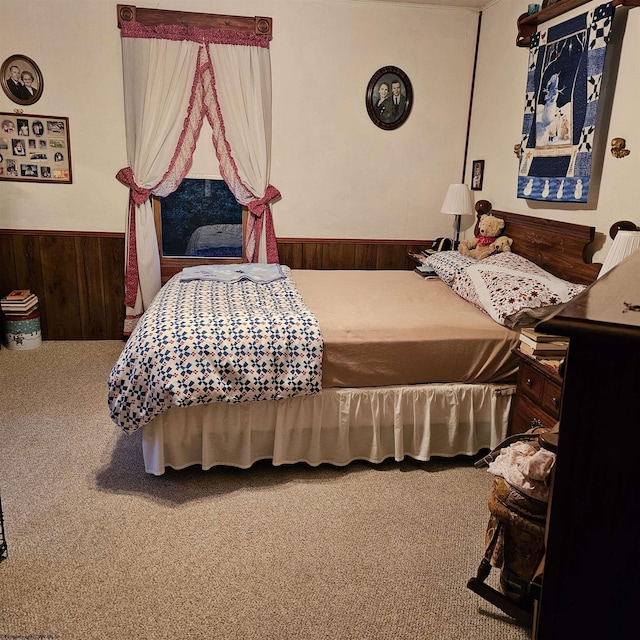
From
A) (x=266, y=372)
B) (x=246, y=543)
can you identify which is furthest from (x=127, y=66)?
(x=246, y=543)

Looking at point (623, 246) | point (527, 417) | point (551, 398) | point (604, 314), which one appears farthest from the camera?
point (527, 417)

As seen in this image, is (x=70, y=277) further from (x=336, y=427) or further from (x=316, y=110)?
(x=336, y=427)

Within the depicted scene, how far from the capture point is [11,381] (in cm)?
359

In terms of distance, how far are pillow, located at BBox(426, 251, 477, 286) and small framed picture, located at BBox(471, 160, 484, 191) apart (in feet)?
2.37

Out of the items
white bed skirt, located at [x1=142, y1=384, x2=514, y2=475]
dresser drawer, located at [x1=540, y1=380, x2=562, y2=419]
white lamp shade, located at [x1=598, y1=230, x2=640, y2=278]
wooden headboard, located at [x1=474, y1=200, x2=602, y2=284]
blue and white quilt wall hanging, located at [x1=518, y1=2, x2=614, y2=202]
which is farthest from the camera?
wooden headboard, located at [x1=474, y1=200, x2=602, y2=284]

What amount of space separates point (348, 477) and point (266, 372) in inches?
26.3

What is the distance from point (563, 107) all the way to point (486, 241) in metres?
1.04

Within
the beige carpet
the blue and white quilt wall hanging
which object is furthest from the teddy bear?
the beige carpet

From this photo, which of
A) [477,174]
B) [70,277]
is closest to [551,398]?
[477,174]

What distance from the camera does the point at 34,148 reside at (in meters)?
4.09

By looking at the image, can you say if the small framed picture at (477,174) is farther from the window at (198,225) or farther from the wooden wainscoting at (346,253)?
the window at (198,225)

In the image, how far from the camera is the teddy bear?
3.79m

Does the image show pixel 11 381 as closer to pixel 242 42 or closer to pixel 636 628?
pixel 242 42

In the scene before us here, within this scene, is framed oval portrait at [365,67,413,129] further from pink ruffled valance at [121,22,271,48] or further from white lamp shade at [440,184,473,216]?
pink ruffled valance at [121,22,271,48]
